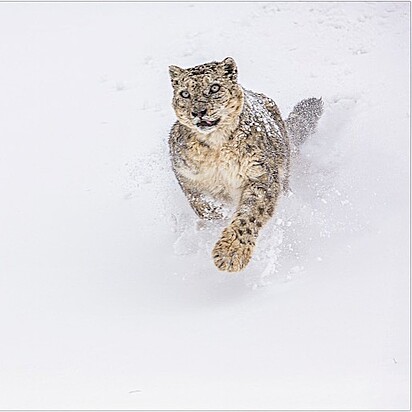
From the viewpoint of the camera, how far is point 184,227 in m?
7.70

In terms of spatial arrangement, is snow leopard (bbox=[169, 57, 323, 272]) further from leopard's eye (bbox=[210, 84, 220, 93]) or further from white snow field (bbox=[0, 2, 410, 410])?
white snow field (bbox=[0, 2, 410, 410])

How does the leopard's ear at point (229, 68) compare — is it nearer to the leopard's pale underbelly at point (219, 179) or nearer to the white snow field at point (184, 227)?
the leopard's pale underbelly at point (219, 179)

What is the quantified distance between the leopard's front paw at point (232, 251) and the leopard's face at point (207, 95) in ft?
2.53

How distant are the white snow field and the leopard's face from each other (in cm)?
113

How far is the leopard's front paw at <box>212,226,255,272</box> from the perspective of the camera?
6.17m

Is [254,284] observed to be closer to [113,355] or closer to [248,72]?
[113,355]

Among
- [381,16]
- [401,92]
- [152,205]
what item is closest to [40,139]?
[152,205]

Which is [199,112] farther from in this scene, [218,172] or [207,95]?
[218,172]

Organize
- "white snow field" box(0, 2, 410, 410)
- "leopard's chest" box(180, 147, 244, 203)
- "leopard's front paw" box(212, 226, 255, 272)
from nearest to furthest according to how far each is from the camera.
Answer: "white snow field" box(0, 2, 410, 410), "leopard's front paw" box(212, 226, 255, 272), "leopard's chest" box(180, 147, 244, 203)

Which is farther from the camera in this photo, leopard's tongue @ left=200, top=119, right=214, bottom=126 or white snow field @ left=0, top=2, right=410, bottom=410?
leopard's tongue @ left=200, top=119, right=214, bottom=126

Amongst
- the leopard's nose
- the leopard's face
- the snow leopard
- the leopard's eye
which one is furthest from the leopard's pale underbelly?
the leopard's eye

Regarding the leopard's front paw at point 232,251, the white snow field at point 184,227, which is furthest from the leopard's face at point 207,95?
the white snow field at point 184,227

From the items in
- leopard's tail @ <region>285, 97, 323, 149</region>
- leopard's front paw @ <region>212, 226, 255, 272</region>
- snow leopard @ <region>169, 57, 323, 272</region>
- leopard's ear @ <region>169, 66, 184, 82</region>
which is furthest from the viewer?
leopard's tail @ <region>285, 97, 323, 149</region>

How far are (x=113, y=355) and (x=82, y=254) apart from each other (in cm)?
170
